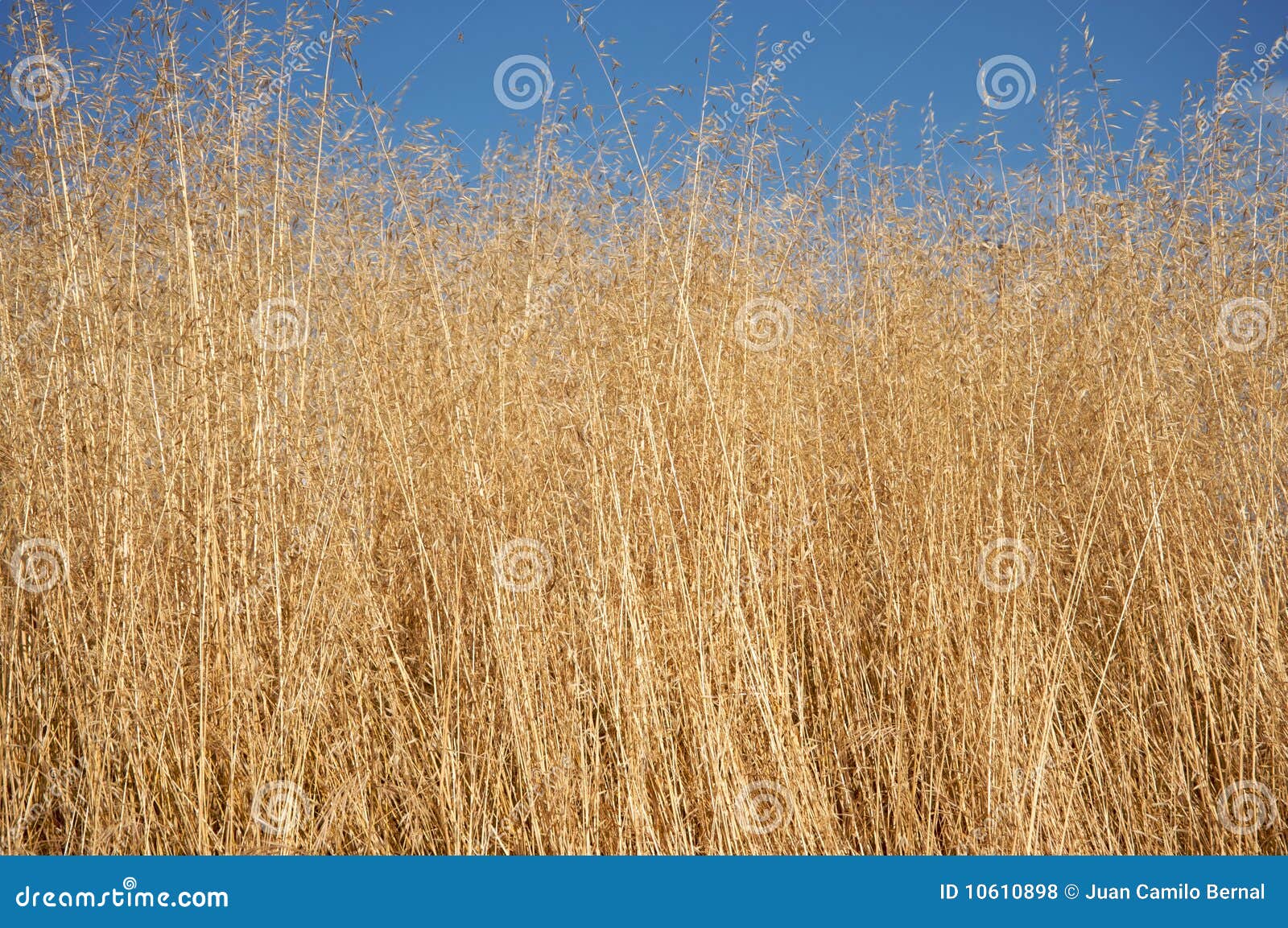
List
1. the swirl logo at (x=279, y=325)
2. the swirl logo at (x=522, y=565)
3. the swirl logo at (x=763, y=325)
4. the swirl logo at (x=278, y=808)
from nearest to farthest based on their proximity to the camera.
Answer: the swirl logo at (x=278, y=808) → the swirl logo at (x=522, y=565) → the swirl logo at (x=279, y=325) → the swirl logo at (x=763, y=325)

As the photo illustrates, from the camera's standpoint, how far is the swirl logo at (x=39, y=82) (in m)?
2.26

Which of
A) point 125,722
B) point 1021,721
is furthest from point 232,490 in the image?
point 1021,721

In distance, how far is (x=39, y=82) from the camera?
2291mm

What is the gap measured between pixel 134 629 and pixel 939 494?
1.94 metres

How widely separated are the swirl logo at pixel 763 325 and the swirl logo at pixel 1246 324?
1192 millimetres

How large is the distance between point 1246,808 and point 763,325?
1663 millimetres

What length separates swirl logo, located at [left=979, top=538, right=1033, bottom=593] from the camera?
2.05 meters

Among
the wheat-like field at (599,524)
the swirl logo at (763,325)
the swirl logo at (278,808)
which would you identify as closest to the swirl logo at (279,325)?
the wheat-like field at (599,524)

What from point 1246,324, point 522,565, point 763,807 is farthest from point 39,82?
point 1246,324

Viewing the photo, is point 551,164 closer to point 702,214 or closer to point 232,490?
point 702,214

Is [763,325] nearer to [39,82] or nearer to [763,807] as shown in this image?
[763,807]

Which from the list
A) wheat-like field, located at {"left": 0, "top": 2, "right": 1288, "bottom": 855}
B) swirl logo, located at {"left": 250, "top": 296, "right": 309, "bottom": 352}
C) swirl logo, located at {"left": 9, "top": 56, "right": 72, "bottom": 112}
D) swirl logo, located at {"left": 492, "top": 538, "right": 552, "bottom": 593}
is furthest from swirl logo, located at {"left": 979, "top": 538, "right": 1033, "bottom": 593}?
swirl logo, located at {"left": 9, "top": 56, "right": 72, "bottom": 112}

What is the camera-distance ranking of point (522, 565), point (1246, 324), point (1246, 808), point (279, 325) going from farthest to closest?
point (1246, 324) < point (279, 325) < point (522, 565) < point (1246, 808)

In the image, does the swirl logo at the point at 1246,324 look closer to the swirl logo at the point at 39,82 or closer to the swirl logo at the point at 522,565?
the swirl logo at the point at 522,565
